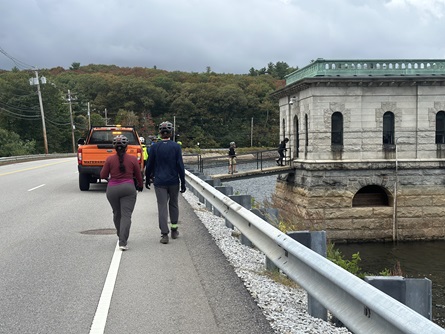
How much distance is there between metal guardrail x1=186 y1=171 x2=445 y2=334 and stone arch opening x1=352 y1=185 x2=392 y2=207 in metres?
25.6

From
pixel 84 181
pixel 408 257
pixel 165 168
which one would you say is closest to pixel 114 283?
pixel 165 168

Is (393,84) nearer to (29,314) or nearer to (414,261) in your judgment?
(414,261)

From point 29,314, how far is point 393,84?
91.5 ft

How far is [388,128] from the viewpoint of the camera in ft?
101

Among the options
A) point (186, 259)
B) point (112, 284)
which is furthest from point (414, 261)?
point (112, 284)

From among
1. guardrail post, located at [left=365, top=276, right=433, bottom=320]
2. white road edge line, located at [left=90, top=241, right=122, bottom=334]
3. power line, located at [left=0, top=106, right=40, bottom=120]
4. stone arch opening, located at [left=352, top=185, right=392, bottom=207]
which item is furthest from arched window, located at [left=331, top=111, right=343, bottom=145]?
power line, located at [left=0, top=106, right=40, bottom=120]

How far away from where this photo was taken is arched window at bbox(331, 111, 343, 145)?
30.2 metres

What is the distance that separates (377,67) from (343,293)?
28.7 meters

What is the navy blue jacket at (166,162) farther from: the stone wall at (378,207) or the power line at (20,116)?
the power line at (20,116)

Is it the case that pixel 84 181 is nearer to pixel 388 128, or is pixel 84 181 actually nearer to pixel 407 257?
pixel 407 257

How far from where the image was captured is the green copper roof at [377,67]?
29.9 metres

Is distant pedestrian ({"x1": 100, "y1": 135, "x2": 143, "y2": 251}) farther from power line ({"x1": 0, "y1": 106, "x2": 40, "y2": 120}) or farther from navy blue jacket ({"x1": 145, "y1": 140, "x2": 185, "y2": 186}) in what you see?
power line ({"x1": 0, "y1": 106, "x2": 40, "y2": 120})

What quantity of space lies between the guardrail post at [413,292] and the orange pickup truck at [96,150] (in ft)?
48.2

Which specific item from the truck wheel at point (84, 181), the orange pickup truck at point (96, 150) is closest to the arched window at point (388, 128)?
the orange pickup truck at point (96, 150)
